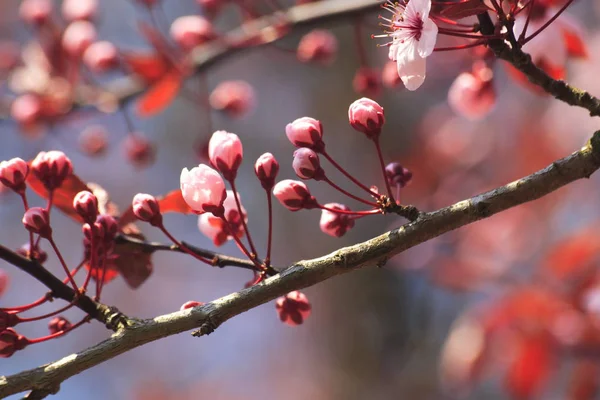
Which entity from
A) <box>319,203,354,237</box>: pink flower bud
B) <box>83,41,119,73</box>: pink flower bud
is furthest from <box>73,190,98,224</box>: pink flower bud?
<box>83,41,119,73</box>: pink flower bud

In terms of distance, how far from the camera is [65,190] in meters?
0.83

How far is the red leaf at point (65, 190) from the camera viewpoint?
2.68ft

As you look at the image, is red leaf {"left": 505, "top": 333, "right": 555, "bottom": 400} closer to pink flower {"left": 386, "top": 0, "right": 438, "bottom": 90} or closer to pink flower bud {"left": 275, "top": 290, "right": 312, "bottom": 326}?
pink flower bud {"left": 275, "top": 290, "right": 312, "bottom": 326}

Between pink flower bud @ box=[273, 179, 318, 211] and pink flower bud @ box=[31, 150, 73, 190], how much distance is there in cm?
25

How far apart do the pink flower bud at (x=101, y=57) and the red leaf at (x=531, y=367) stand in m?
1.12

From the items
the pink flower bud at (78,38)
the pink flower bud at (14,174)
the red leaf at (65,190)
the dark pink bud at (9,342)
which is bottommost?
the dark pink bud at (9,342)

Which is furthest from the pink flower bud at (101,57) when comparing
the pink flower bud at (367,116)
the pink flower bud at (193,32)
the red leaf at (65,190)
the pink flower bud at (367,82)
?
the pink flower bud at (367,116)

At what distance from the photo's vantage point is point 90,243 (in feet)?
2.53

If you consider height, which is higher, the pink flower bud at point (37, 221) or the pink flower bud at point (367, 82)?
the pink flower bud at point (367, 82)

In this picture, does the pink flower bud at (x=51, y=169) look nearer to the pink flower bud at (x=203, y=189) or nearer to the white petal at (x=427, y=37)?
the pink flower bud at (x=203, y=189)

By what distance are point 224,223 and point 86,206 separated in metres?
0.15

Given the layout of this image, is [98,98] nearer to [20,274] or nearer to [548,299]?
[548,299]

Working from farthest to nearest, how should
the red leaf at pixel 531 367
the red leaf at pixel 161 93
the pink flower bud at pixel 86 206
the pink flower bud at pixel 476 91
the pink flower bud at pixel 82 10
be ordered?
the pink flower bud at pixel 82 10
the red leaf at pixel 531 367
the red leaf at pixel 161 93
the pink flower bud at pixel 476 91
the pink flower bud at pixel 86 206

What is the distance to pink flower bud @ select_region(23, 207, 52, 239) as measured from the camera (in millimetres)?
707
